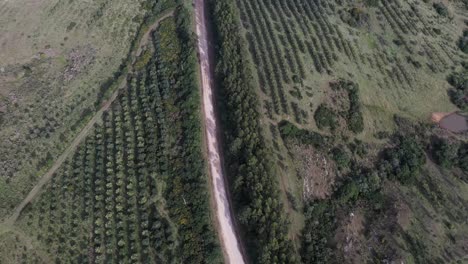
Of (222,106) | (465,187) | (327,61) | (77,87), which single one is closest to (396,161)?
(465,187)

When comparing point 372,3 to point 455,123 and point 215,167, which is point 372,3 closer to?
point 455,123

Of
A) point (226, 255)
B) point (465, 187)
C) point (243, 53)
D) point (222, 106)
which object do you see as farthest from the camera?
point (243, 53)

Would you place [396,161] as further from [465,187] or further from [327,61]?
[327,61]

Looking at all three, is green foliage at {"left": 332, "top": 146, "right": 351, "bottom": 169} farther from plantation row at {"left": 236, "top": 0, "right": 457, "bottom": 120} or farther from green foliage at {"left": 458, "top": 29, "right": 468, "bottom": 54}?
green foliage at {"left": 458, "top": 29, "right": 468, "bottom": 54}

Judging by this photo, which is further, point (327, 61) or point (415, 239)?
point (327, 61)

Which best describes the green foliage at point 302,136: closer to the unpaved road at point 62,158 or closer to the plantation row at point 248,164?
the plantation row at point 248,164
